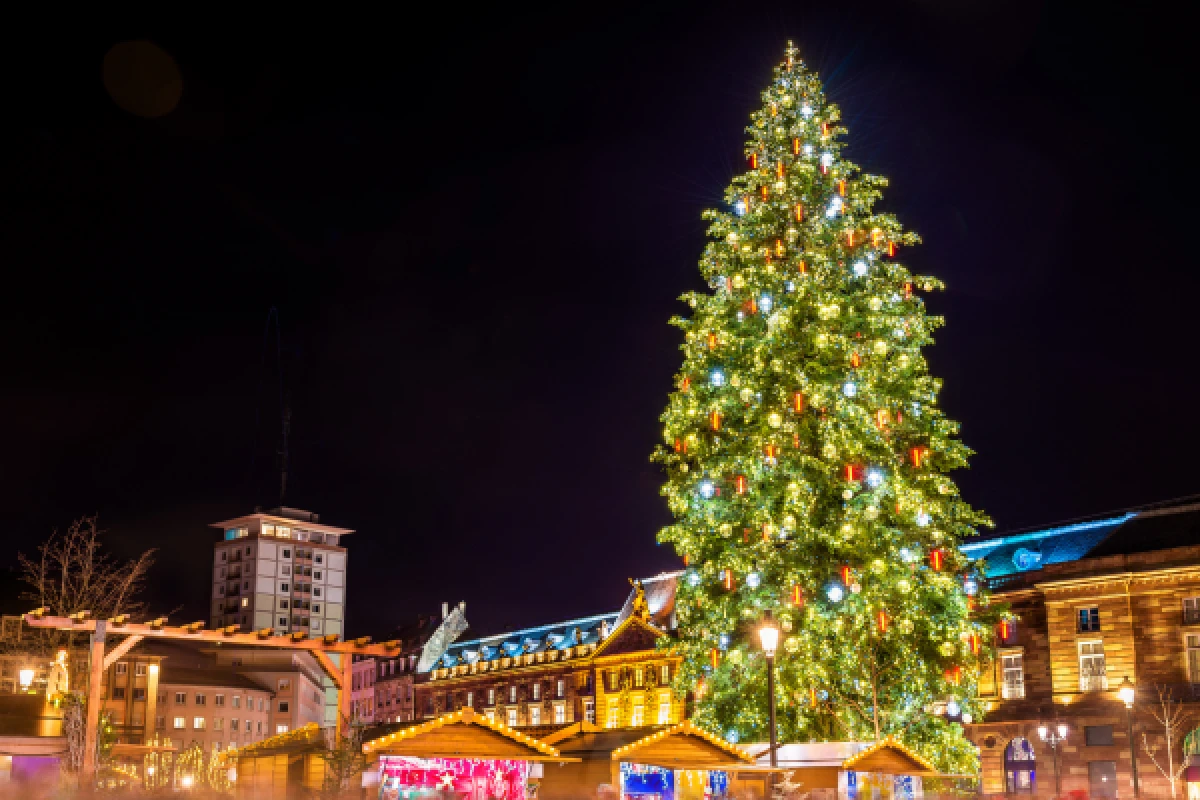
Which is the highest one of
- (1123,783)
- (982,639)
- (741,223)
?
(741,223)

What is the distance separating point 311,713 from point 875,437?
364 feet

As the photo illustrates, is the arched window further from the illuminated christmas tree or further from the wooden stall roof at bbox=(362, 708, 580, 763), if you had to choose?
the wooden stall roof at bbox=(362, 708, 580, 763)

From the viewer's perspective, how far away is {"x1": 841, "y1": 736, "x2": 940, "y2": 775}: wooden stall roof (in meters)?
24.1

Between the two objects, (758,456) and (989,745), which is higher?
(758,456)

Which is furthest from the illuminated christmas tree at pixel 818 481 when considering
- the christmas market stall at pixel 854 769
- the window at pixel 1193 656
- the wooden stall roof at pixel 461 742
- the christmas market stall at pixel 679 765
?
the window at pixel 1193 656

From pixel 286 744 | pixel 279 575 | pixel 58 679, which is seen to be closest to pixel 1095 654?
pixel 286 744

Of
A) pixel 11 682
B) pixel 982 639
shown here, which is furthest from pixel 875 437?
pixel 11 682

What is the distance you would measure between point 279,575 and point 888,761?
433 ft

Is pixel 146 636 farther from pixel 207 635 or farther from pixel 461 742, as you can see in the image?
pixel 461 742

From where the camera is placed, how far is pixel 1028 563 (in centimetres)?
5803

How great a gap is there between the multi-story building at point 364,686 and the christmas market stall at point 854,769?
3619 inches

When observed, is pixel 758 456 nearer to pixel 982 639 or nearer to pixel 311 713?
pixel 982 639

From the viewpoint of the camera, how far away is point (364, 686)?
393ft

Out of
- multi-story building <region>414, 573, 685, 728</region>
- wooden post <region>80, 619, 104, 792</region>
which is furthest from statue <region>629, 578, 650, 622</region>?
wooden post <region>80, 619, 104, 792</region>
